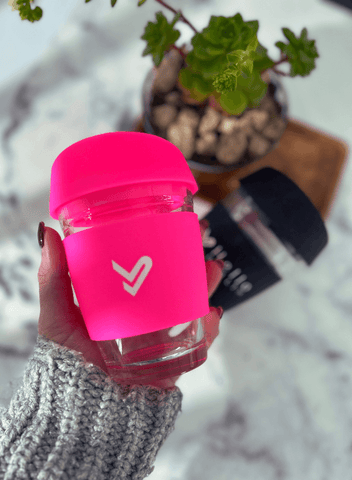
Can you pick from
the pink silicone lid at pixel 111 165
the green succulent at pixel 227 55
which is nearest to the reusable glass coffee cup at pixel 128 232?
the pink silicone lid at pixel 111 165

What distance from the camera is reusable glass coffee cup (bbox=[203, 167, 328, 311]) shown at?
1.86 feet

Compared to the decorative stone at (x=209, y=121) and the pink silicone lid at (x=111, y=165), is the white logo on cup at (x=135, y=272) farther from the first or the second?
the decorative stone at (x=209, y=121)

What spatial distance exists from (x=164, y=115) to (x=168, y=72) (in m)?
0.07

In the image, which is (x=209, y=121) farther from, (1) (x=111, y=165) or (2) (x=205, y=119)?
(1) (x=111, y=165)

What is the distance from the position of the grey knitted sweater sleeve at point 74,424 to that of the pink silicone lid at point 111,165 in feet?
0.63

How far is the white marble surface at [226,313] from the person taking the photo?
0.67 m

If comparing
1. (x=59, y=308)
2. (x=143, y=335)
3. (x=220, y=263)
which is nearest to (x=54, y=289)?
(x=59, y=308)

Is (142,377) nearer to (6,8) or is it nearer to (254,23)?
(254,23)

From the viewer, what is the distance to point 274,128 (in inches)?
22.8

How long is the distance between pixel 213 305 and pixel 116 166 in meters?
0.36

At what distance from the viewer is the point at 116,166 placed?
14.6 inches

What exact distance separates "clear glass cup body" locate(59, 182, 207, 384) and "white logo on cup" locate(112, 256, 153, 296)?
0.17 ft

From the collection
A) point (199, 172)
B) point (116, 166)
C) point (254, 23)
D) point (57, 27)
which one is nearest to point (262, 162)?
point (199, 172)

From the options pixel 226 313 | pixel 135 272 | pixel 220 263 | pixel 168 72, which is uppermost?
pixel 168 72
